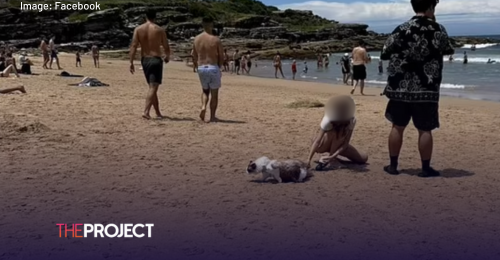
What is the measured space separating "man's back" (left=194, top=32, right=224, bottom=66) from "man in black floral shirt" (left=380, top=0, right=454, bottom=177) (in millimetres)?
3970

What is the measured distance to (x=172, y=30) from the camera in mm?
82062

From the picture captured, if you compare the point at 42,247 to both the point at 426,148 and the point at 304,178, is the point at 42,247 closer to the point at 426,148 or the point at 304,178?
the point at 304,178

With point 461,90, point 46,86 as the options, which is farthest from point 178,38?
point 46,86

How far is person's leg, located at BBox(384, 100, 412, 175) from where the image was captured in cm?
612

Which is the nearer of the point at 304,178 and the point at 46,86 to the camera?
the point at 304,178

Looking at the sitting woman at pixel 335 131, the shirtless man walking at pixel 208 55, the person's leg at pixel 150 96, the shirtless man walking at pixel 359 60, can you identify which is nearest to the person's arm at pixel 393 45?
the sitting woman at pixel 335 131

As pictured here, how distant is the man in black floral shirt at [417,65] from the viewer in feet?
19.4

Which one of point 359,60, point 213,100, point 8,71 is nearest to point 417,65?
point 213,100

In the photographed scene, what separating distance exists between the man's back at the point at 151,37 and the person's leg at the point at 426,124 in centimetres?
485

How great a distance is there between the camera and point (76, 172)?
251 inches

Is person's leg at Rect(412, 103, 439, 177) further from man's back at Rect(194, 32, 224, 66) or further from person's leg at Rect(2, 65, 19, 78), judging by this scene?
person's leg at Rect(2, 65, 19, 78)

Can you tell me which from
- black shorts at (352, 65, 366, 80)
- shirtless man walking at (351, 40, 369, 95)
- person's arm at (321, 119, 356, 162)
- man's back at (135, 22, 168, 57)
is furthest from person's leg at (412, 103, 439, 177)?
black shorts at (352, 65, 366, 80)

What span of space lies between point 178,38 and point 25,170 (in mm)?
74549

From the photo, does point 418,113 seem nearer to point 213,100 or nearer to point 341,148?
point 341,148
